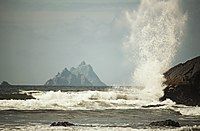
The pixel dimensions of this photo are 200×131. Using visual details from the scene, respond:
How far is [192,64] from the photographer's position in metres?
37.7

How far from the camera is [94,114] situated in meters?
28.9

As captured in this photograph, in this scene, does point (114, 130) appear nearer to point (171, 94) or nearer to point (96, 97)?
point (171, 94)

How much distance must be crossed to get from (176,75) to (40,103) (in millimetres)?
13566

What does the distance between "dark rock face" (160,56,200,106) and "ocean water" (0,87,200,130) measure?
3.11ft

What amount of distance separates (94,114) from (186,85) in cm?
1062

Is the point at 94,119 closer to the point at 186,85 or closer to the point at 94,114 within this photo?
the point at 94,114

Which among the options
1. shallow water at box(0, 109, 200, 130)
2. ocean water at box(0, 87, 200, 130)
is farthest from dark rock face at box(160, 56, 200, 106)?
shallow water at box(0, 109, 200, 130)

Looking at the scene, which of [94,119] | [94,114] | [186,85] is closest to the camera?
[94,119]

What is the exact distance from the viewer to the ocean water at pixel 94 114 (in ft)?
70.8

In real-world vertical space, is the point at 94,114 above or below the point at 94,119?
above

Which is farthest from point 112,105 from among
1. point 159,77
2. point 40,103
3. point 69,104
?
point 159,77

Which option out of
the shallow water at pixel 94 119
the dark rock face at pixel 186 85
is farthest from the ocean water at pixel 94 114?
the dark rock face at pixel 186 85

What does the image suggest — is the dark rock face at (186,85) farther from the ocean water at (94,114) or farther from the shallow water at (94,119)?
the shallow water at (94,119)

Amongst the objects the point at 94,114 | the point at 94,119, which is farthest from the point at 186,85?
the point at 94,119
